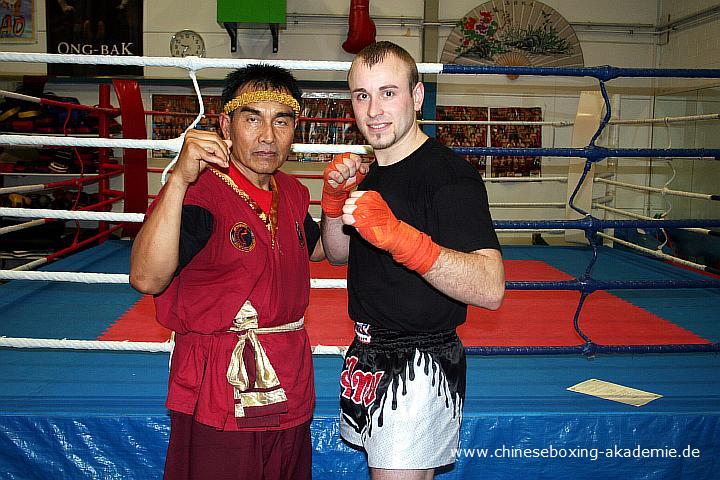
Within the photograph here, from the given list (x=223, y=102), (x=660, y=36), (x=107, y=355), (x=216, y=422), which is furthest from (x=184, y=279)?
(x=660, y=36)

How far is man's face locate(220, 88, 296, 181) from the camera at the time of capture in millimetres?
1523

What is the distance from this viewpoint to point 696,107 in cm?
682

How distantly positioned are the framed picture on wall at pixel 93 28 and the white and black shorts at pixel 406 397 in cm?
684

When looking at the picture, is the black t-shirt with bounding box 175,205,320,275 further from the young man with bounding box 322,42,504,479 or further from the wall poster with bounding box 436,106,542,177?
the wall poster with bounding box 436,106,542,177

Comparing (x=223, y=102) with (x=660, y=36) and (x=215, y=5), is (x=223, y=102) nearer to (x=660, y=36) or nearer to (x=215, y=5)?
(x=215, y=5)

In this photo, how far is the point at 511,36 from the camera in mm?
8031

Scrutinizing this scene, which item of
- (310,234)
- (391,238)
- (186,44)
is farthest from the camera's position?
(186,44)

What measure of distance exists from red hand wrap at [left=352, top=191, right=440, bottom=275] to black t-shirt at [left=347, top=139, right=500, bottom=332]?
0.33ft

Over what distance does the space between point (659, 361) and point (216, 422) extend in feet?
7.08

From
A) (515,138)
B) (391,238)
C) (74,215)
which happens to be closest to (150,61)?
(74,215)

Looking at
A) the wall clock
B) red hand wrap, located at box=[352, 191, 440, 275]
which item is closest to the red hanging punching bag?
the wall clock

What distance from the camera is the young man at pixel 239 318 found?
57.5 inches

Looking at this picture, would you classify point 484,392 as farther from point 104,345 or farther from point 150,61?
point 150,61

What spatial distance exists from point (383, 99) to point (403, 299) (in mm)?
431
